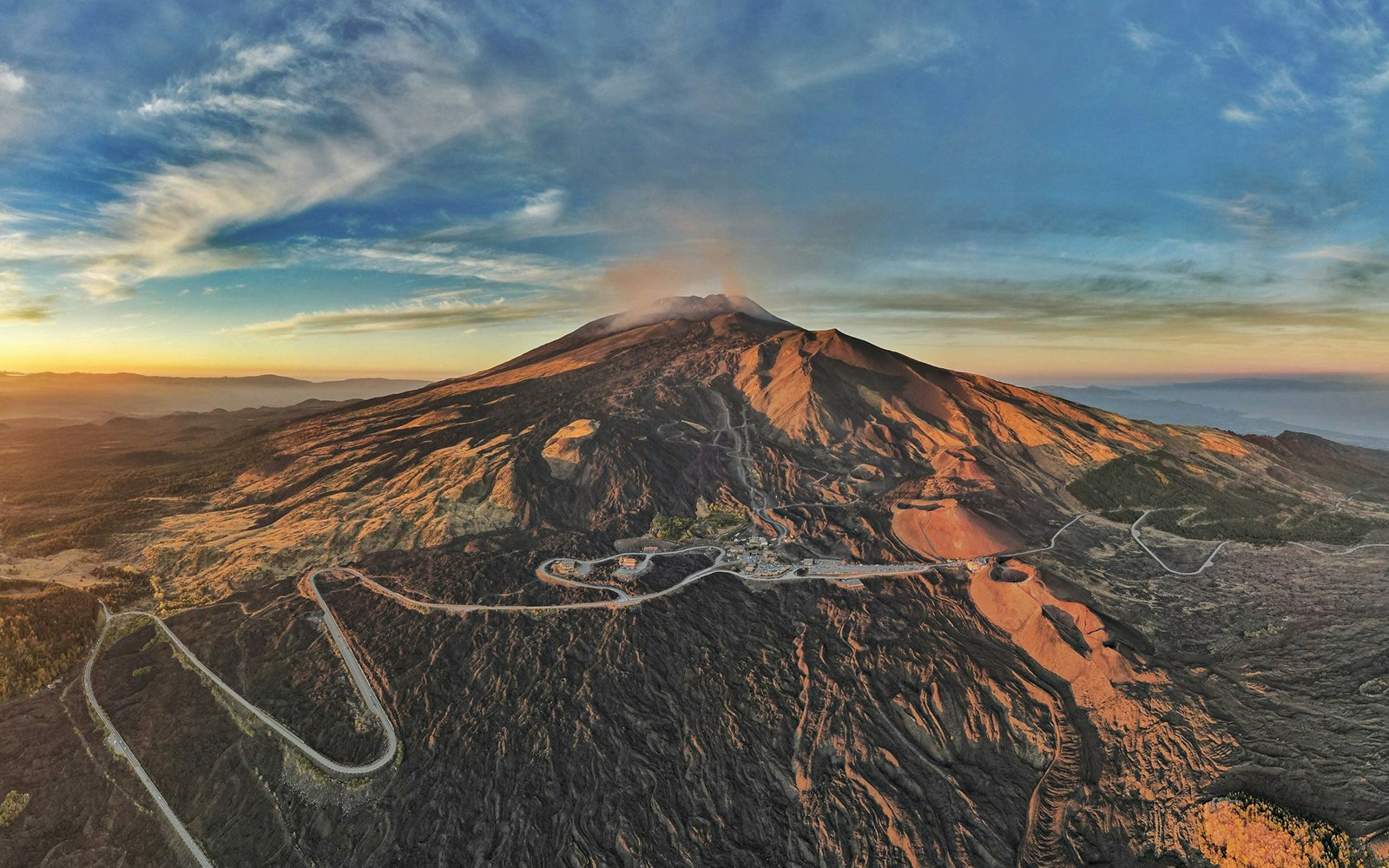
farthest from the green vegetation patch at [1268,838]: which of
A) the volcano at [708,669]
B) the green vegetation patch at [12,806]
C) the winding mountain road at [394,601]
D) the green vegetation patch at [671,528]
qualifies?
the green vegetation patch at [12,806]

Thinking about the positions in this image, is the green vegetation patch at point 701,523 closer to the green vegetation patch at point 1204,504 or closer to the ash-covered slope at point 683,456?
the ash-covered slope at point 683,456

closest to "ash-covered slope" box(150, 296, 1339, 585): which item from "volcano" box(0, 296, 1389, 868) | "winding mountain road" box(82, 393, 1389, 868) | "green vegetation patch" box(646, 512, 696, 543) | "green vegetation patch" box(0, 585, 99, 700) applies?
"volcano" box(0, 296, 1389, 868)

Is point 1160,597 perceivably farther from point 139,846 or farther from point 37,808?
point 37,808

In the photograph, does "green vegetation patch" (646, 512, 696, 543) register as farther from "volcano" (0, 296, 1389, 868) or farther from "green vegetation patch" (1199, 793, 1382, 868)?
"green vegetation patch" (1199, 793, 1382, 868)

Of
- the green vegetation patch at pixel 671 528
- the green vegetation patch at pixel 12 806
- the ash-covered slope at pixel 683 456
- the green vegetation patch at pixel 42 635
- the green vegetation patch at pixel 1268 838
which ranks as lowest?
the green vegetation patch at pixel 12 806

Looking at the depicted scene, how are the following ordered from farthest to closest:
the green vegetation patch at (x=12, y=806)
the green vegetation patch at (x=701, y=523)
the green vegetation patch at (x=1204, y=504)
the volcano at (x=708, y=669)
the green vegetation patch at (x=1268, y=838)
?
1. the green vegetation patch at (x=1204, y=504)
2. the green vegetation patch at (x=701, y=523)
3. the volcano at (x=708, y=669)
4. the green vegetation patch at (x=12, y=806)
5. the green vegetation patch at (x=1268, y=838)

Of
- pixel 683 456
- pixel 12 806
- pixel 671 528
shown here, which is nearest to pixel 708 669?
pixel 671 528

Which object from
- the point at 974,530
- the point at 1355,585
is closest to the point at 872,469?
the point at 974,530
